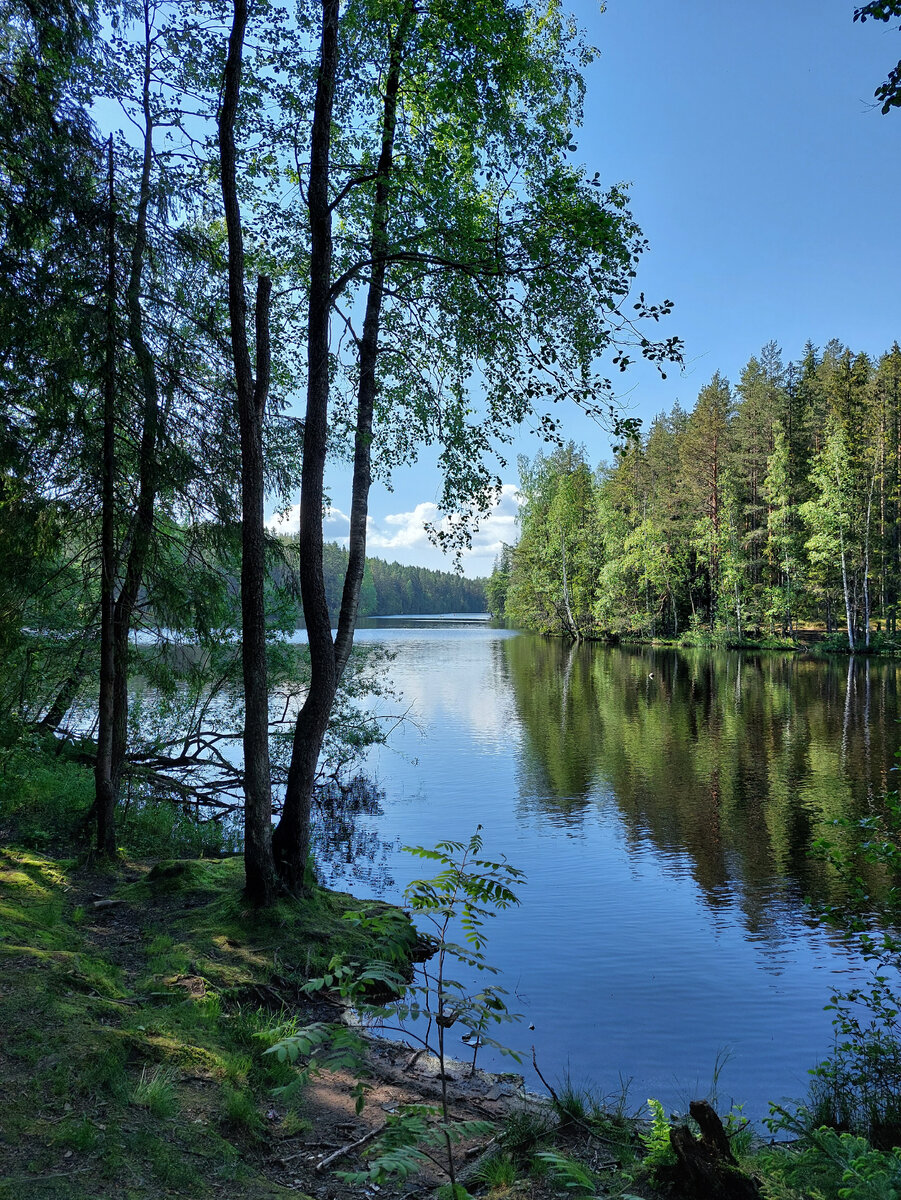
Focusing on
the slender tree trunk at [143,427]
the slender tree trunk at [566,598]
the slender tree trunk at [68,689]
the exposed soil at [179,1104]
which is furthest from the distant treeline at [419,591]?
the exposed soil at [179,1104]

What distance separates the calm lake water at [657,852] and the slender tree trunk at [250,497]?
3277 millimetres

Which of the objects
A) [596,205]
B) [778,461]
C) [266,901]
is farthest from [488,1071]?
[778,461]

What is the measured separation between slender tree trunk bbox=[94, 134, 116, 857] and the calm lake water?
12.9 feet

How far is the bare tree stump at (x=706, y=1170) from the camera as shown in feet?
12.2

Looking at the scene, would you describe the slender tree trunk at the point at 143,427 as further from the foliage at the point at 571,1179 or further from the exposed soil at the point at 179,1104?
the foliage at the point at 571,1179

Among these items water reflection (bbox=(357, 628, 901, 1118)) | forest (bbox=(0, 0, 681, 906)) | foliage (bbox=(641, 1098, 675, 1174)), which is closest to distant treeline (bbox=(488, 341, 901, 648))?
water reflection (bbox=(357, 628, 901, 1118))

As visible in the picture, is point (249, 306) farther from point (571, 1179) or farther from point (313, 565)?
point (571, 1179)

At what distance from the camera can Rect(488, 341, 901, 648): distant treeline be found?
142 feet

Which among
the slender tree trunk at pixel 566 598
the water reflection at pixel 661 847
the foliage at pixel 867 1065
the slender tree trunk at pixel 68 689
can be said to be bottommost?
the water reflection at pixel 661 847

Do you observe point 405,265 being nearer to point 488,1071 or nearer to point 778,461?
point 488,1071

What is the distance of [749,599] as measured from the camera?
51.0 m

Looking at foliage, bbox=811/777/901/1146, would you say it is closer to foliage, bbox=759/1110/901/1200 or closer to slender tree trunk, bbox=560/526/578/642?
foliage, bbox=759/1110/901/1200

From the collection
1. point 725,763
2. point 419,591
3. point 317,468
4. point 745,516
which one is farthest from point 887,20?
point 419,591

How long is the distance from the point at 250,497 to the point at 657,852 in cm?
937
